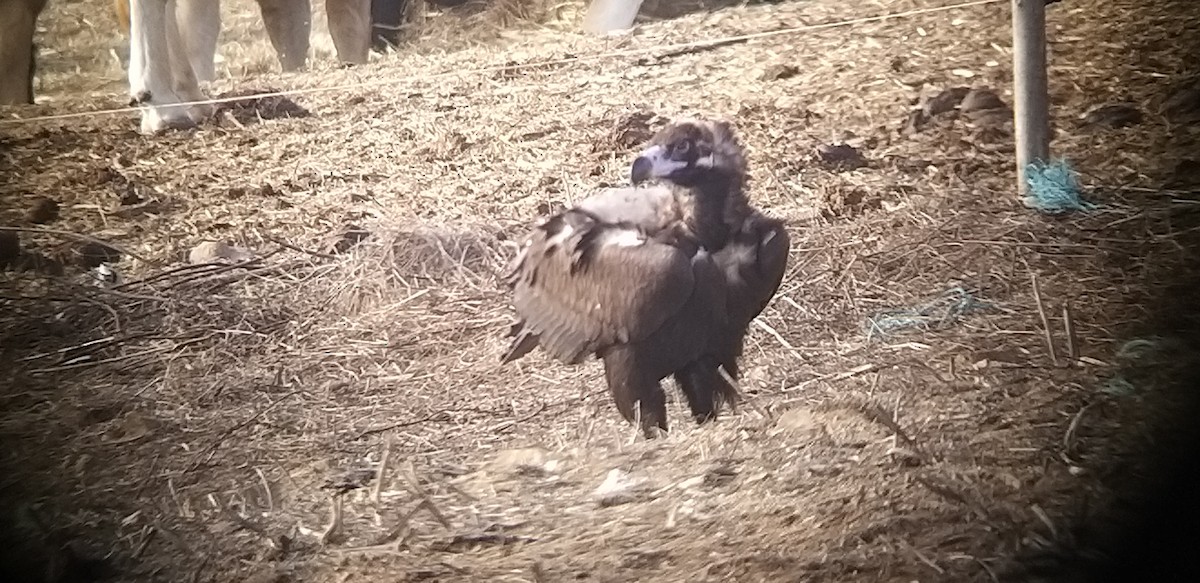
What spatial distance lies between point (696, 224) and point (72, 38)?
949 millimetres

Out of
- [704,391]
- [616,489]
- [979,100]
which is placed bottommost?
[616,489]

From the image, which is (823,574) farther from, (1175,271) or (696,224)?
(1175,271)

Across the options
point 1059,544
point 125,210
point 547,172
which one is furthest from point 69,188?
point 1059,544

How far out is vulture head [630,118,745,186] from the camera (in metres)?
1.44

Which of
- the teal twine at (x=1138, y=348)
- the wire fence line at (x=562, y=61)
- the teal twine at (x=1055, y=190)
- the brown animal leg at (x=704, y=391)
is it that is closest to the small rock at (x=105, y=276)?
the wire fence line at (x=562, y=61)

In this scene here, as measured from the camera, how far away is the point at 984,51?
147cm

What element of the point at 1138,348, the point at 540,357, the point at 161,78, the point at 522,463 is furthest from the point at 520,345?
the point at 1138,348

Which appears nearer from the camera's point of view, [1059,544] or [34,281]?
[1059,544]

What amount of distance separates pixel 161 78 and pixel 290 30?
0.19 metres

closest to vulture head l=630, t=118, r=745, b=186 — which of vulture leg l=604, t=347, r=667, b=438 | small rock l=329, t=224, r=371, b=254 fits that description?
vulture leg l=604, t=347, r=667, b=438

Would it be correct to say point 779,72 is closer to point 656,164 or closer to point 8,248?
point 656,164

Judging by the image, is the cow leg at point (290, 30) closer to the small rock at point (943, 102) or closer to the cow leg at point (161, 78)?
the cow leg at point (161, 78)

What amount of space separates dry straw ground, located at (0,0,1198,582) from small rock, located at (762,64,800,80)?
1 cm

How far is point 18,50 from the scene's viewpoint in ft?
4.92
